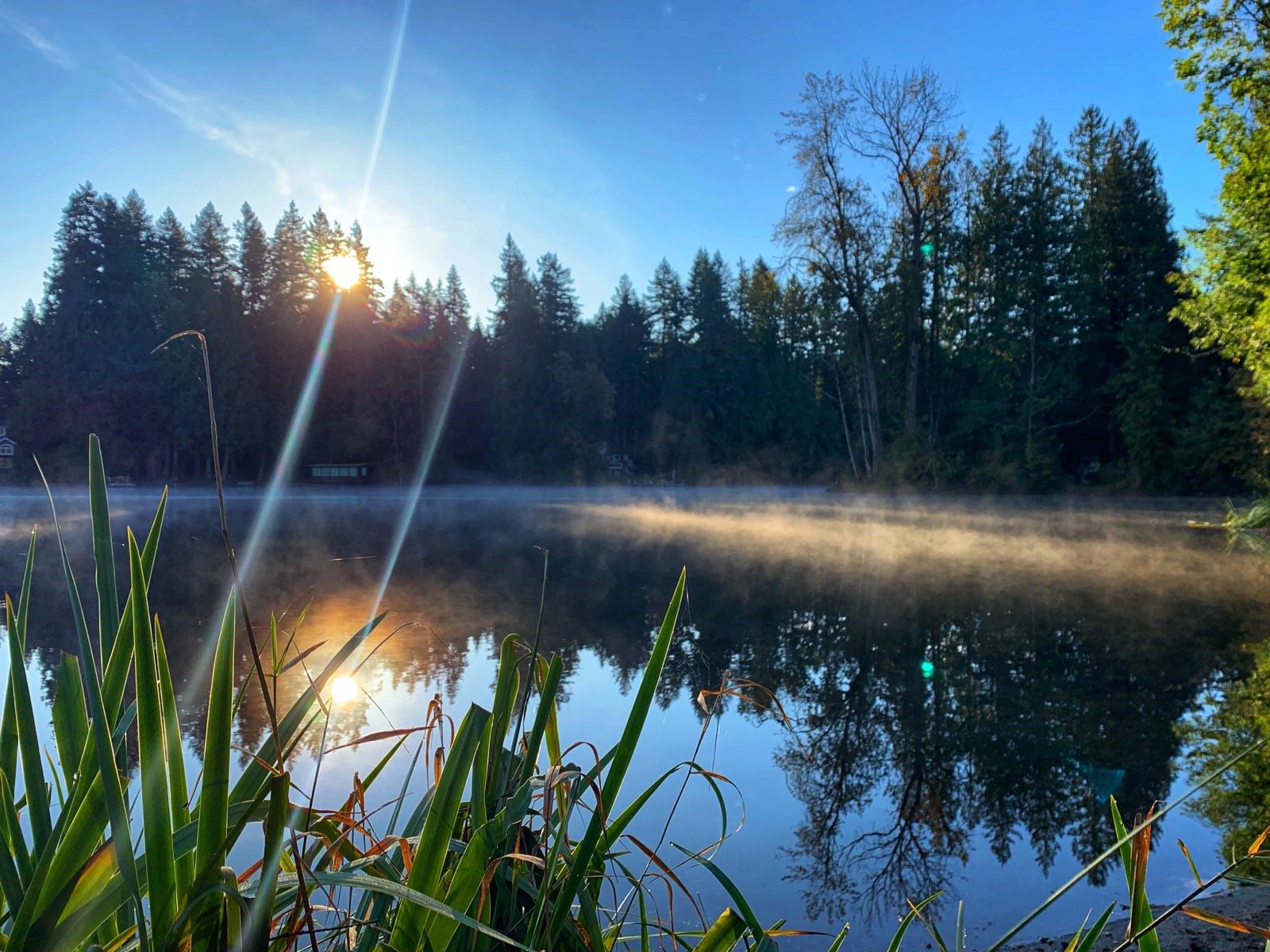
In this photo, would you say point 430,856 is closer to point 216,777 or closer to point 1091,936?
point 216,777

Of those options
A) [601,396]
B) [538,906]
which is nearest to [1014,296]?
[601,396]

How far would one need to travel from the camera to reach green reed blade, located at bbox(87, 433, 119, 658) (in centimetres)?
73

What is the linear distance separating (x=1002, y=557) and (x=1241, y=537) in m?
5.67

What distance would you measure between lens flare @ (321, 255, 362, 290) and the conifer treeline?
523 millimetres

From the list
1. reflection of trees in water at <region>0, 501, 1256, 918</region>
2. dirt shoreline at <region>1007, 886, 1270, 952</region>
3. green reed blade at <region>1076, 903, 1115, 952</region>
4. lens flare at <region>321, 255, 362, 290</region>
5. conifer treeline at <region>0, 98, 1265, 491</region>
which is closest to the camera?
green reed blade at <region>1076, 903, 1115, 952</region>

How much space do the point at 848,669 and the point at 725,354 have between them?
3785cm

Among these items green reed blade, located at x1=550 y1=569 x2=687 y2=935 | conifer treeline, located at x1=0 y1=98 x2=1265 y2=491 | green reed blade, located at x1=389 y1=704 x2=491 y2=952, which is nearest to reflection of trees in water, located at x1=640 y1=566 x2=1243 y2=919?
green reed blade, located at x1=550 y1=569 x2=687 y2=935

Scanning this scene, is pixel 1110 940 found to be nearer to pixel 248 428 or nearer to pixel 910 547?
pixel 910 547

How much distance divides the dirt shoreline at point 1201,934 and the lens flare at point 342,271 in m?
36.2

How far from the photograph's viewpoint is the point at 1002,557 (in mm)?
10562

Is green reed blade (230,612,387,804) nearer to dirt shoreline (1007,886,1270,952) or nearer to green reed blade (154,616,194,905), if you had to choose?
green reed blade (154,616,194,905)

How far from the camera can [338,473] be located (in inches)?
1416

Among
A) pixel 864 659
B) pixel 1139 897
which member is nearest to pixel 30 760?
pixel 1139 897

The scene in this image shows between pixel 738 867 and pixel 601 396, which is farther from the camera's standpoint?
pixel 601 396
